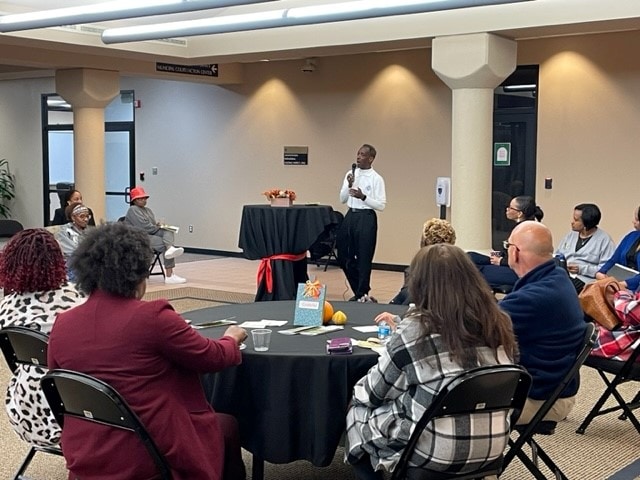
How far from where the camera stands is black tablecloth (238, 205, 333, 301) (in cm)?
818

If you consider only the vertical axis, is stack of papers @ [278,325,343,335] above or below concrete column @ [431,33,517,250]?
below

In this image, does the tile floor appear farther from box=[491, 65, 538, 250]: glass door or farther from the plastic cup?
the plastic cup

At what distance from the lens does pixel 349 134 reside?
1242cm

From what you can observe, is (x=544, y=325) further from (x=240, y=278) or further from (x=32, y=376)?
(x=240, y=278)

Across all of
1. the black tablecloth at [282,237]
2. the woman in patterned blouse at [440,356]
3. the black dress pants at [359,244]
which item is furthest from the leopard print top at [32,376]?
the black dress pants at [359,244]

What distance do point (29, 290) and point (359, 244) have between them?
5573 mm

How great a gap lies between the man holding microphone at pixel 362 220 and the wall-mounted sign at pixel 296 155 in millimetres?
4005

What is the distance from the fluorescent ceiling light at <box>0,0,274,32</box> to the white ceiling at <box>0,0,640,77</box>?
2.45 feet

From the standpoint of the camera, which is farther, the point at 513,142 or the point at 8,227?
the point at 8,227

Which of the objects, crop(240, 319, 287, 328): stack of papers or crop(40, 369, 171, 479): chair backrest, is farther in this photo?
crop(240, 319, 287, 328): stack of papers

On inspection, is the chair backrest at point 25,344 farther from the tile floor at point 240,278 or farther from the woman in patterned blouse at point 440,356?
the tile floor at point 240,278

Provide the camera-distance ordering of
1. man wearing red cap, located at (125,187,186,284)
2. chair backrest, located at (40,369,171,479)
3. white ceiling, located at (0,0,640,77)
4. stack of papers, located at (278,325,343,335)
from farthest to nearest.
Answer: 1. man wearing red cap, located at (125,187,186,284)
2. white ceiling, located at (0,0,640,77)
3. stack of papers, located at (278,325,343,335)
4. chair backrest, located at (40,369,171,479)

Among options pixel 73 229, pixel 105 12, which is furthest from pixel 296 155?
pixel 73 229

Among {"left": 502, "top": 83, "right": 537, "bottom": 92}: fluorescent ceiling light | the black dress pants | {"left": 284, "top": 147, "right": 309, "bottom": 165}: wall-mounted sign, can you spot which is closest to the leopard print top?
the black dress pants
